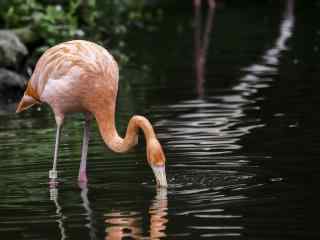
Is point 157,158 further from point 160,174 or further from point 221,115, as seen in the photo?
point 221,115

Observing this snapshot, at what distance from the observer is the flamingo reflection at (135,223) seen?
652 cm

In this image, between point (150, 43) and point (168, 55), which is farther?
point (150, 43)

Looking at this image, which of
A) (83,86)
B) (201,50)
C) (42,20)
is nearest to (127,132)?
(83,86)

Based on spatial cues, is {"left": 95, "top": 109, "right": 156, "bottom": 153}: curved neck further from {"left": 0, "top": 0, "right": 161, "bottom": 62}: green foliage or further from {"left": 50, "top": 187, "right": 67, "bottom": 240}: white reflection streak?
{"left": 0, "top": 0, "right": 161, "bottom": 62}: green foliage

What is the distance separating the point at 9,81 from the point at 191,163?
19.8 feet

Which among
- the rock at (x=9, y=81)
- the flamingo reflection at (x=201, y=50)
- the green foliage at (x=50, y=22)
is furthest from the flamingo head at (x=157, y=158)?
the green foliage at (x=50, y=22)

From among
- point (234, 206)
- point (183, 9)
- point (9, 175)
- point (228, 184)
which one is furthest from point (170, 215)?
point (183, 9)

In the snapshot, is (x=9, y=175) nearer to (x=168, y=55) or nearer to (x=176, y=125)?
Result: (x=176, y=125)

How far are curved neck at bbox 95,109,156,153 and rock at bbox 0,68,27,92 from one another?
19.9 ft

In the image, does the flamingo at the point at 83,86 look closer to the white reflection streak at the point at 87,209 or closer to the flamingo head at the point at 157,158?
the white reflection streak at the point at 87,209

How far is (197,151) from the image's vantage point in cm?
956

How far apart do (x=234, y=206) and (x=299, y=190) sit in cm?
70

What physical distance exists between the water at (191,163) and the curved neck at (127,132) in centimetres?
32

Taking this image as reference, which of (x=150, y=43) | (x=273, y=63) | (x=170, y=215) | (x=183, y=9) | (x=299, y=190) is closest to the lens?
(x=170, y=215)
